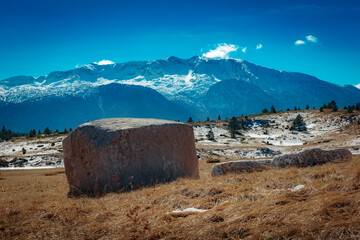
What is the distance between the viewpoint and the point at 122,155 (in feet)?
32.1

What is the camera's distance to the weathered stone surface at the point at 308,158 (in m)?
11.3

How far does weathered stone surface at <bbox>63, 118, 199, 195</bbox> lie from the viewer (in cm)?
972

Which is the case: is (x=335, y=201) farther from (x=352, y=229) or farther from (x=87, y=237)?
(x=87, y=237)

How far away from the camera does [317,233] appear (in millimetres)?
3854

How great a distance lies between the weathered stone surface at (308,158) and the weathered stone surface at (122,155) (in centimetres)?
398

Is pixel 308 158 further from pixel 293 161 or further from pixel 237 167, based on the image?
pixel 237 167

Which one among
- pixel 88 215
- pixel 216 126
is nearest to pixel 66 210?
pixel 88 215

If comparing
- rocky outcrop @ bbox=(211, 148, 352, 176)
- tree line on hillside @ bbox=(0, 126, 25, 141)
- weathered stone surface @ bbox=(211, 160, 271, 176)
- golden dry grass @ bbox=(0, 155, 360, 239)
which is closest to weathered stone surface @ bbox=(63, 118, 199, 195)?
weathered stone surface @ bbox=(211, 160, 271, 176)

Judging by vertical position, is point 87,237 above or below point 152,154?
below

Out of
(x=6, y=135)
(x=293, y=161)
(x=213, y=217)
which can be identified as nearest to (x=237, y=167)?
(x=293, y=161)

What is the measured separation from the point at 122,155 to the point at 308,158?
7292 millimetres

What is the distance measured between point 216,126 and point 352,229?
79111 mm

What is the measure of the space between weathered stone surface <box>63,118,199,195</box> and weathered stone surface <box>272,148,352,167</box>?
398cm

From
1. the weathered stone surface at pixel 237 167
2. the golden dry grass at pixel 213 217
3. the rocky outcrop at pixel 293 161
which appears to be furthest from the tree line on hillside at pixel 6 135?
the golden dry grass at pixel 213 217
